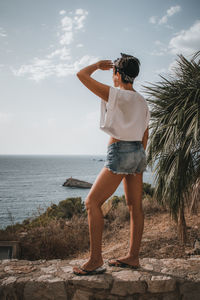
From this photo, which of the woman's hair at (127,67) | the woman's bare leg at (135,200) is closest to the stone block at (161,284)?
the woman's bare leg at (135,200)

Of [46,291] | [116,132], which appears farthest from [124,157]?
[46,291]

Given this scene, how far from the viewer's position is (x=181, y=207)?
12.3 ft

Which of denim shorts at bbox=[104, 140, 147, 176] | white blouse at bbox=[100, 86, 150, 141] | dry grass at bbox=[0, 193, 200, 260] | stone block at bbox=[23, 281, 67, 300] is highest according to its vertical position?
white blouse at bbox=[100, 86, 150, 141]

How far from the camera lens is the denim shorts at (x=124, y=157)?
1.80 m

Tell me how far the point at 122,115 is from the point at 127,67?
38 centimetres

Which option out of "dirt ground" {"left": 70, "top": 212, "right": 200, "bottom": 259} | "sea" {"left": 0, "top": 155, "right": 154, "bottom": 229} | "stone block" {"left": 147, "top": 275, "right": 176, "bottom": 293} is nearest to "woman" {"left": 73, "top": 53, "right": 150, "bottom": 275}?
"stone block" {"left": 147, "top": 275, "right": 176, "bottom": 293}

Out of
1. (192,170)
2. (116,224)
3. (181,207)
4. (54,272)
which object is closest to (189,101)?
(192,170)

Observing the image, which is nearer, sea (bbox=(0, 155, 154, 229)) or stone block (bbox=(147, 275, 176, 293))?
stone block (bbox=(147, 275, 176, 293))

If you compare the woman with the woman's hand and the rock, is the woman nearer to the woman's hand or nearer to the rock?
the woman's hand

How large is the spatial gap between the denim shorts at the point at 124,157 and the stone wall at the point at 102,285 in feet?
2.89

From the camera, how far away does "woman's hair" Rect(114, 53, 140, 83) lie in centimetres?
184

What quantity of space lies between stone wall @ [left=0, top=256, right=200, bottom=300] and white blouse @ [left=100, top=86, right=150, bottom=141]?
1135 millimetres

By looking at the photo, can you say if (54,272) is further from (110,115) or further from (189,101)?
(189,101)

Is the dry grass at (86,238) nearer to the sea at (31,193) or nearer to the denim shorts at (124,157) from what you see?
the sea at (31,193)
